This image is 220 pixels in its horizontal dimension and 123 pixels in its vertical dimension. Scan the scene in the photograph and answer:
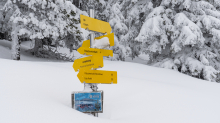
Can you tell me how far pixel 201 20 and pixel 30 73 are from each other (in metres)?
8.34

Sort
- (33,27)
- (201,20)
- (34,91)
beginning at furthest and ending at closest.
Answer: (201,20)
(33,27)
(34,91)

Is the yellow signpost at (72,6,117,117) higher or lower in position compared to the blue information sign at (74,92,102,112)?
higher

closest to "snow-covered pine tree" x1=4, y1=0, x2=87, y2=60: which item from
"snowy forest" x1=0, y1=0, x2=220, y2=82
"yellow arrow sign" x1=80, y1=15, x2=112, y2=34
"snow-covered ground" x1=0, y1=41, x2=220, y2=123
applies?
"snowy forest" x1=0, y1=0, x2=220, y2=82

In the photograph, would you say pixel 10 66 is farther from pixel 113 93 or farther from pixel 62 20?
pixel 62 20

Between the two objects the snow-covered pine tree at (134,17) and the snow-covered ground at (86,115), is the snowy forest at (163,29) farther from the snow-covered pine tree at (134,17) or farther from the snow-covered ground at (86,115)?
the snow-covered ground at (86,115)

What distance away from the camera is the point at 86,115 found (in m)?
2.98

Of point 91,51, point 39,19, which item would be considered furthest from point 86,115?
point 39,19

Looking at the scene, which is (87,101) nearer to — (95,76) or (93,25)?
(95,76)

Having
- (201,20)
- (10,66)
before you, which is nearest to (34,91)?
(10,66)

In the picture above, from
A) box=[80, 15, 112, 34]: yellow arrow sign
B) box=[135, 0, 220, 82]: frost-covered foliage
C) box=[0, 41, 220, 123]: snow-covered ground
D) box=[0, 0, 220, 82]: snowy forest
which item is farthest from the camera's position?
box=[135, 0, 220, 82]: frost-covered foliage

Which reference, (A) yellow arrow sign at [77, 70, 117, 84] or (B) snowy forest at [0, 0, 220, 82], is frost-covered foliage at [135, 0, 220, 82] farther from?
(A) yellow arrow sign at [77, 70, 117, 84]

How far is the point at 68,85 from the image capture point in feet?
14.6

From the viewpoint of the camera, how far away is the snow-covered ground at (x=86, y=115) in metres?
2.64

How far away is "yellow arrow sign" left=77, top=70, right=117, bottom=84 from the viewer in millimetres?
3258
